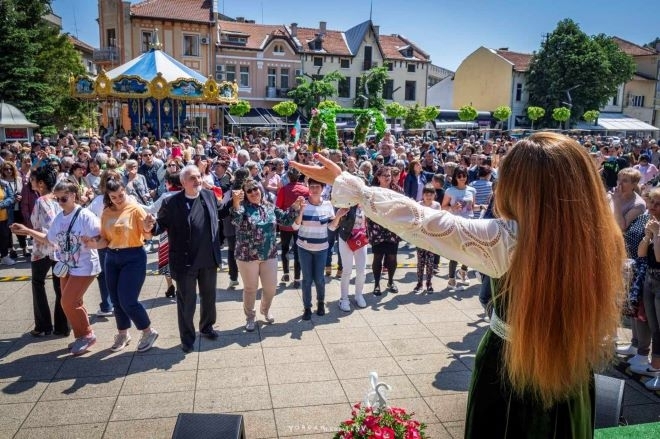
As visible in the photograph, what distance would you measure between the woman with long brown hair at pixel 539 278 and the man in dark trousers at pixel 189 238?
3869 mm

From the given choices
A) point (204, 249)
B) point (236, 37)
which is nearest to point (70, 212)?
point (204, 249)

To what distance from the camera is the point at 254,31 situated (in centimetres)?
4212

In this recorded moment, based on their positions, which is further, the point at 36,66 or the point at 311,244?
the point at 36,66

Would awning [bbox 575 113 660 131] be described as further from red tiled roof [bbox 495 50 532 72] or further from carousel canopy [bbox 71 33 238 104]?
carousel canopy [bbox 71 33 238 104]

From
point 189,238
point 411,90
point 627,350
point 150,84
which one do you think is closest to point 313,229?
point 189,238

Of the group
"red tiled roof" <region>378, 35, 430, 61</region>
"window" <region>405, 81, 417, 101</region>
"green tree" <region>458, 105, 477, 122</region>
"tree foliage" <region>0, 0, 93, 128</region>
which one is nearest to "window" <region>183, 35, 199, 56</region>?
"tree foliage" <region>0, 0, 93, 128</region>

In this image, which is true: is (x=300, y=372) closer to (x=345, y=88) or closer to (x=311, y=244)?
(x=311, y=244)

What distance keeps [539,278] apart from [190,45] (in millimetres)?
41007

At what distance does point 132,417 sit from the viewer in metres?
4.34

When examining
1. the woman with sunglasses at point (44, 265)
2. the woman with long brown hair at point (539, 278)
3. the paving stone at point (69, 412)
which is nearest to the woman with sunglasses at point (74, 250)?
the woman with sunglasses at point (44, 265)

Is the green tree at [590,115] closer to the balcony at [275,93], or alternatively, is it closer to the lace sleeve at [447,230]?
the balcony at [275,93]

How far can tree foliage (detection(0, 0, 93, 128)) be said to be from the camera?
25859 millimetres

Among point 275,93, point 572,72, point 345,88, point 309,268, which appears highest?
point 572,72

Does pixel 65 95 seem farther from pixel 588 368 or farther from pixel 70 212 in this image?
pixel 588 368
